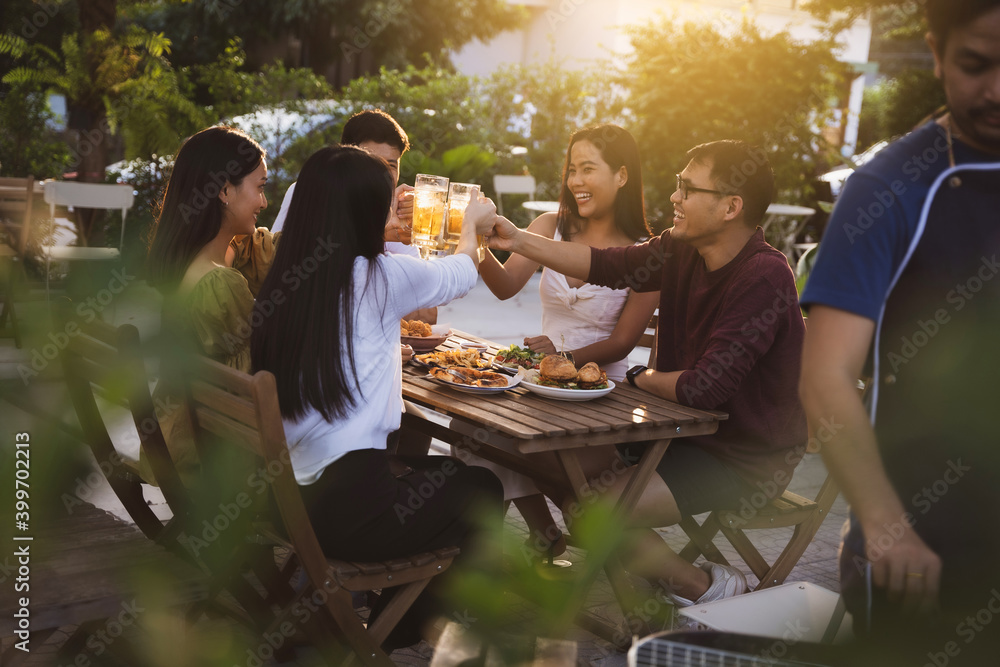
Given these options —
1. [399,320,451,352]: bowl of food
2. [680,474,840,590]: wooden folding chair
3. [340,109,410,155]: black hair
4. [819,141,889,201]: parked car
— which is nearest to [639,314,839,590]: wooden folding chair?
[680,474,840,590]: wooden folding chair

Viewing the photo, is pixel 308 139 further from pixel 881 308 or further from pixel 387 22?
pixel 881 308

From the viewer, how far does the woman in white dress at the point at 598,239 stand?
392 centimetres

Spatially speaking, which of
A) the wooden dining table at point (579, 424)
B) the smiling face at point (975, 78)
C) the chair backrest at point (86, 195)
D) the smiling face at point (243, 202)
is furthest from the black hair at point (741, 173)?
the chair backrest at point (86, 195)

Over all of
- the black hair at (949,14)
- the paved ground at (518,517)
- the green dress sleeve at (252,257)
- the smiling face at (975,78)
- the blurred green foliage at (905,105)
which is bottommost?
the paved ground at (518,517)

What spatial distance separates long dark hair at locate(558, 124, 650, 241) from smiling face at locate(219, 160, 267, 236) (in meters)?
1.44

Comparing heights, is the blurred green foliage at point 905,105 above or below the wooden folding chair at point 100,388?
above

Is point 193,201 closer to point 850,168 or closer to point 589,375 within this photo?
point 589,375

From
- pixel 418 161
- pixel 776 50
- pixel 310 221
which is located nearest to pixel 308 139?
pixel 418 161

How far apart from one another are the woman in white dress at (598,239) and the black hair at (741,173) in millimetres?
803

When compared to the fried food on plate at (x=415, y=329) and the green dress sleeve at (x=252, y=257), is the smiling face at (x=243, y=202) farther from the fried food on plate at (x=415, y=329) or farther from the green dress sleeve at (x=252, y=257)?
the fried food on plate at (x=415, y=329)

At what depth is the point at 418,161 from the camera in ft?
37.4

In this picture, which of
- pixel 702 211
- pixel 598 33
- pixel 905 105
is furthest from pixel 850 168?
pixel 905 105

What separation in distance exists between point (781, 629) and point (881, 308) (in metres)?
0.73

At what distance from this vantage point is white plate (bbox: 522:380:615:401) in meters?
2.93
